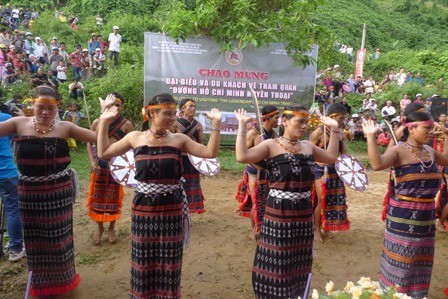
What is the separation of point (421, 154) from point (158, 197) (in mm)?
2307

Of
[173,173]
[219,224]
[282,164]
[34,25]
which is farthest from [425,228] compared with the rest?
[34,25]

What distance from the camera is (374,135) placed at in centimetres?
368

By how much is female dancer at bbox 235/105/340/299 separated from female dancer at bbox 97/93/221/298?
559mm

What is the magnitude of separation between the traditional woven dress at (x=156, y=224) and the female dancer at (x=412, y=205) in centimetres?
170

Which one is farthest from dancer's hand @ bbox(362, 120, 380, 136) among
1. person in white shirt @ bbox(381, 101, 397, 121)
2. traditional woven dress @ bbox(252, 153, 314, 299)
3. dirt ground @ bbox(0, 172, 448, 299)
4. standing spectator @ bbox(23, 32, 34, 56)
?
standing spectator @ bbox(23, 32, 34, 56)

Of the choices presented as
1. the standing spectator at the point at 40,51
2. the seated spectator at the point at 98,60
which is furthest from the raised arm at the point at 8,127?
the standing spectator at the point at 40,51

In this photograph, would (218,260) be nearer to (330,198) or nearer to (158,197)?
(330,198)

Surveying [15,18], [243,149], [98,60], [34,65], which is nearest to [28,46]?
[34,65]

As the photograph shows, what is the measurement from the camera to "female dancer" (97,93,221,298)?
11.7 ft

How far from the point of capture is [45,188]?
4.05 meters

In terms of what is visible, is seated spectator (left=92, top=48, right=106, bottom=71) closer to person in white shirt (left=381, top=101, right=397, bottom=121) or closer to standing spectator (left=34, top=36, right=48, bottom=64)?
standing spectator (left=34, top=36, right=48, bottom=64)

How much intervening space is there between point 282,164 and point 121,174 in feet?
6.51

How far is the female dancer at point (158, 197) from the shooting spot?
11.7 feet

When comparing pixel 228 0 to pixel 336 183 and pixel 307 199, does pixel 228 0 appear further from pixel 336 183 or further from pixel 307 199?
pixel 307 199
